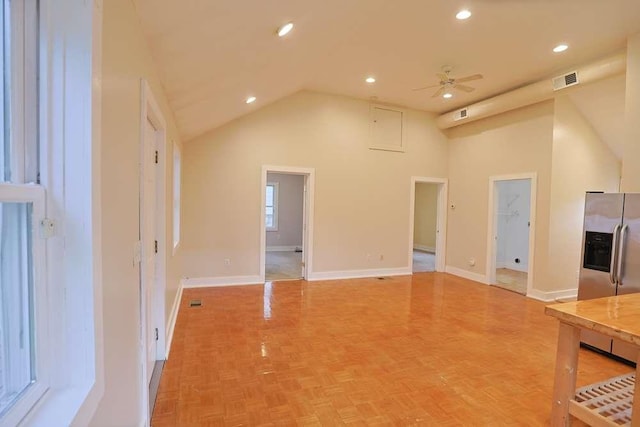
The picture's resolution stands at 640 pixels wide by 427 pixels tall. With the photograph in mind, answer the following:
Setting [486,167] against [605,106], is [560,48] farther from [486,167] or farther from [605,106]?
[486,167]

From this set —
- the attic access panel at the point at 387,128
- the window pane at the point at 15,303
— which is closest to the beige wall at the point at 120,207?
the window pane at the point at 15,303

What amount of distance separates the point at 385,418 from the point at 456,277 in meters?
5.02

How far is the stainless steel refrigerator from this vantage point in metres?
3.06

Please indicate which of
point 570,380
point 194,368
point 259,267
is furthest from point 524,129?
point 194,368

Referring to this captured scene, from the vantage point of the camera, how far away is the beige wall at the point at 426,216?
32.9ft

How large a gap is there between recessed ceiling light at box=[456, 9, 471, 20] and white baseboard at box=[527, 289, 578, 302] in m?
4.28

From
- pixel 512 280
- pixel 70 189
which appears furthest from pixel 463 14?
pixel 512 280

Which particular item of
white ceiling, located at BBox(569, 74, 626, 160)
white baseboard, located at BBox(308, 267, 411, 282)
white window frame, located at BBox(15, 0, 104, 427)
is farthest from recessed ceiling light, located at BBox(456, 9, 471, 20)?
white baseboard, located at BBox(308, 267, 411, 282)

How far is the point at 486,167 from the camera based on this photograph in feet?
20.2

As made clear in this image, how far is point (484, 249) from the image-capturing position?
6.11 meters

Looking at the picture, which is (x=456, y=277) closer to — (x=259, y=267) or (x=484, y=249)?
(x=484, y=249)

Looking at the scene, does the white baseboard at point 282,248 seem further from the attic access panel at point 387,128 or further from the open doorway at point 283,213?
the attic access panel at point 387,128

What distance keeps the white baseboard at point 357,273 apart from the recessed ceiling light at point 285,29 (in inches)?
165

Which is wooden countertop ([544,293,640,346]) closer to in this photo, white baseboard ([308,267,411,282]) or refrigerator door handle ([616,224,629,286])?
refrigerator door handle ([616,224,629,286])
